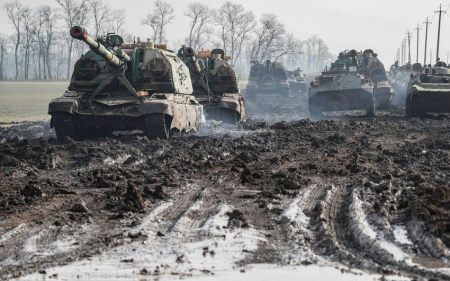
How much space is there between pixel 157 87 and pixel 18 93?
127 ft

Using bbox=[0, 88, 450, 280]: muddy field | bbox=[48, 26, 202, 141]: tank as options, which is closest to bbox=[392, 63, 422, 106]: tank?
bbox=[48, 26, 202, 141]: tank

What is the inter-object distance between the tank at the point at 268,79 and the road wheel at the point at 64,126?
25288 mm

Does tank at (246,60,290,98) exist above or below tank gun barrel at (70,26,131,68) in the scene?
below

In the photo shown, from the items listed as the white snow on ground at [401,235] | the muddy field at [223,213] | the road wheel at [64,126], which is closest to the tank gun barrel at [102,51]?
the road wheel at [64,126]

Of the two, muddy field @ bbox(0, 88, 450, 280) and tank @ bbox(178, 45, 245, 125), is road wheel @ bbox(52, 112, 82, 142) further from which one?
tank @ bbox(178, 45, 245, 125)

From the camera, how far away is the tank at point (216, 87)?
2109 centimetres

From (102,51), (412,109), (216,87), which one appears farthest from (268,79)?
(102,51)

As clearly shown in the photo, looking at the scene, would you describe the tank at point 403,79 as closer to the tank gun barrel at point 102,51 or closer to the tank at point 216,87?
the tank at point 216,87

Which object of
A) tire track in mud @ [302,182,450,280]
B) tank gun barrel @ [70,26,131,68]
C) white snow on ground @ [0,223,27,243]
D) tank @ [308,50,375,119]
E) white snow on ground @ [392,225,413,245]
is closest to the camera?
tire track in mud @ [302,182,450,280]

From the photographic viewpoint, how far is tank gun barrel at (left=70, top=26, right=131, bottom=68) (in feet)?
42.7

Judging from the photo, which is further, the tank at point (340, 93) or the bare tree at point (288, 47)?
the bare tree at point (288, 47)

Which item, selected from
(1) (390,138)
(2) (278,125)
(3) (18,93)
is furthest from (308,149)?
(3) (18,93)

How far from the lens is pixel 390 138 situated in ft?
56.4

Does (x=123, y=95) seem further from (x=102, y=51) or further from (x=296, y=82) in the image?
(x=296, y=82)
